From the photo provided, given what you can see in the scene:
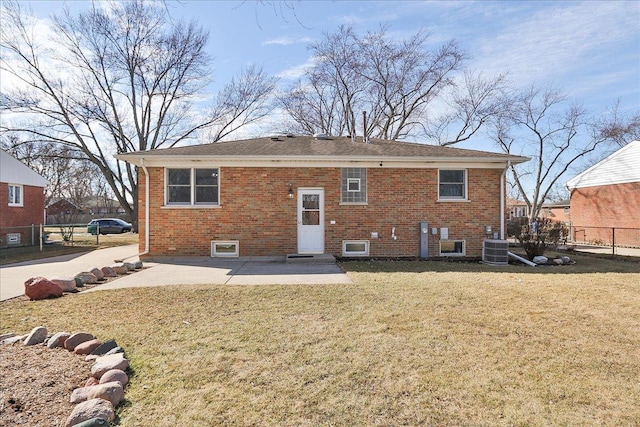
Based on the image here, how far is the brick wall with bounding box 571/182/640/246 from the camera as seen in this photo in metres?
17.4

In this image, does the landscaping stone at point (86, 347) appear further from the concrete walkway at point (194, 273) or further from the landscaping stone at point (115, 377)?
the concrete walkway at point (194, 273)

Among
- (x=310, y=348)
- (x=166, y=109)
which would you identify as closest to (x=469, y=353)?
(x=310, y=348)

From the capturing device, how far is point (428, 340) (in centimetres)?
405

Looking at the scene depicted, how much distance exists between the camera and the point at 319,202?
11195 mm

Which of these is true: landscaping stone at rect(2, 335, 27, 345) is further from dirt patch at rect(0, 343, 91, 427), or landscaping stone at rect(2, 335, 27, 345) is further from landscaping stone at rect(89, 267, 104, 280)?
landscaping stone at rect(89, 267, 104, 280)

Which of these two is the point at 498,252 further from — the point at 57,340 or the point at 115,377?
the point at 57,340

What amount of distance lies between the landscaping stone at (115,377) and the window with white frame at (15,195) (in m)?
21.0

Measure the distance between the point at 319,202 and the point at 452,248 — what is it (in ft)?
15.5

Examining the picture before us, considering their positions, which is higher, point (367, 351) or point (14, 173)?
point (14, 173)

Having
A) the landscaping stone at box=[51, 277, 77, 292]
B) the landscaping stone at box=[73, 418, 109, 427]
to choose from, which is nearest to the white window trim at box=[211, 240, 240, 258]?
the landscaping stone at box=[51, 277, 77, 292]

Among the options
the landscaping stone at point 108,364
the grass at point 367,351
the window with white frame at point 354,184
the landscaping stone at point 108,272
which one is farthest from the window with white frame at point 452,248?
the landscaping stone at point 108,364

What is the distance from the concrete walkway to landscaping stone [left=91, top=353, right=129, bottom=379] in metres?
3.83

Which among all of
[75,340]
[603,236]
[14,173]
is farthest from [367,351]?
[14,173]

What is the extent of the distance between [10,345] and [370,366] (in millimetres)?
4235
